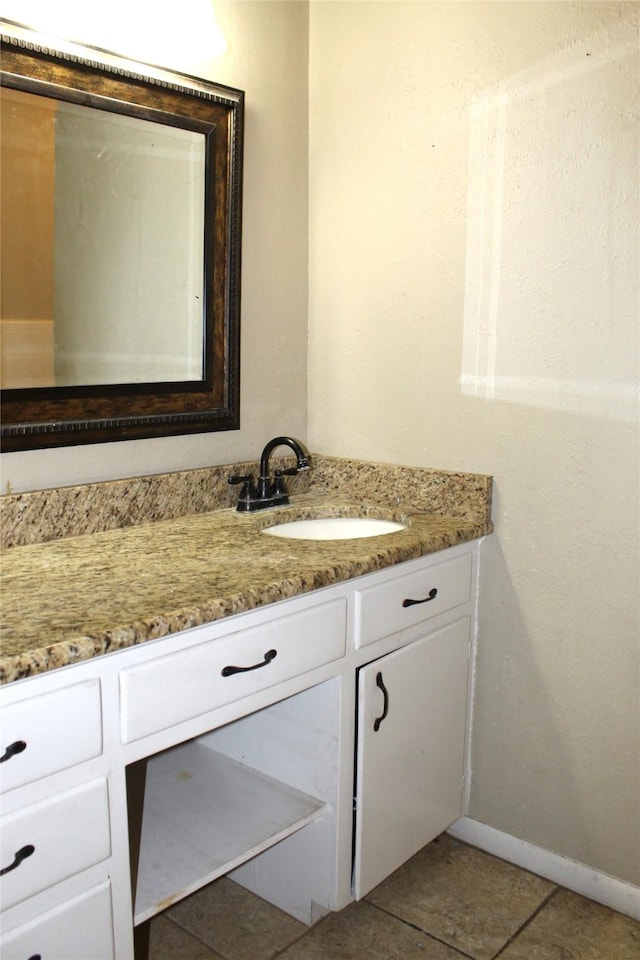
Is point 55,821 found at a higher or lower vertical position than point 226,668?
lower

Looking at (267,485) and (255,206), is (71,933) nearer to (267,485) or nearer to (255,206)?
(267,485)

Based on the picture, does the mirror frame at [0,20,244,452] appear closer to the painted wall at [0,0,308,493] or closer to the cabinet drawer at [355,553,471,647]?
the painted wall at [0,0,308,493]

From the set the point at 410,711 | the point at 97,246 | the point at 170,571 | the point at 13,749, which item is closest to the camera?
the point at 13,749

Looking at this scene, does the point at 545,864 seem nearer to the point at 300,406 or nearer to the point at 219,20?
the point at 300,406

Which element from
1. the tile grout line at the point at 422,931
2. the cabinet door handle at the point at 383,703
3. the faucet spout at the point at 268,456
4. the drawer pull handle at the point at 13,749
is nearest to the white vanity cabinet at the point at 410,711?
the cabinet door handle at the point at 383,703

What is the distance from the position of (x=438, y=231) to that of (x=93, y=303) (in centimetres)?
83

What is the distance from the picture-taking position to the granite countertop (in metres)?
1.21

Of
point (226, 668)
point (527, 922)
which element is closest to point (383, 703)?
point (226, 668)

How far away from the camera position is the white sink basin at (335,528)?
6.88 ft

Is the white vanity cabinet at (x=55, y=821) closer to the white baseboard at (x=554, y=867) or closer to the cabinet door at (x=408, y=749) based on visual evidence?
the cabinet door at (x=408, y=749)

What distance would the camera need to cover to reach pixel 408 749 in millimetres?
1874

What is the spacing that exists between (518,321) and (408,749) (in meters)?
0.99

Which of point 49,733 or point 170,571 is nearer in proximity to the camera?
point 49,733

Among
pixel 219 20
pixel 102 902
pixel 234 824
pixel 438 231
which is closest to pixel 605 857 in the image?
pixel 234 824
